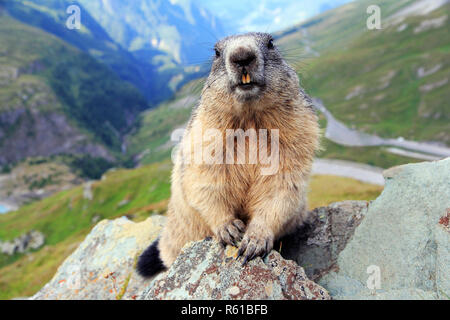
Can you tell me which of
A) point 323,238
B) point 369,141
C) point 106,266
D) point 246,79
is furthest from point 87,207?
point 246,79

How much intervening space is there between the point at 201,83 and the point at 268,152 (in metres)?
2.82

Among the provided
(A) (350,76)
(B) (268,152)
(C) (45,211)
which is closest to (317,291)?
(B) (268,152)

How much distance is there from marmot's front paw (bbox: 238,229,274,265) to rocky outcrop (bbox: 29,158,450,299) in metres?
0.15

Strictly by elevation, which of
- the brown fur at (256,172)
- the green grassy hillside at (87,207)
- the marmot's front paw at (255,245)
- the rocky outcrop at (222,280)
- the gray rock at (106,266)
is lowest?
the green grassy hillside at (87,207)

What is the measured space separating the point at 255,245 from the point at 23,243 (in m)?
124

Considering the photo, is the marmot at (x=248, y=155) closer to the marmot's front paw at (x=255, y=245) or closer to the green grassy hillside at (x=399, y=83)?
the marmot's front paw at (x=255, y=245)

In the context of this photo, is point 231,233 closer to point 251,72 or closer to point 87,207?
point 251,72

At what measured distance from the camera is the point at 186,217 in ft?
24.4

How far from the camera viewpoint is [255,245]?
545 cm

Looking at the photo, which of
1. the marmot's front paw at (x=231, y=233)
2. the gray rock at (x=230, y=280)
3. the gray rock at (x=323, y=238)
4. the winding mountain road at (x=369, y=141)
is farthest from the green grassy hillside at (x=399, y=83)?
the gray rock at (x=230, y=280)

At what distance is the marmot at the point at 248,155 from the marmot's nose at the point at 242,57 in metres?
0.12

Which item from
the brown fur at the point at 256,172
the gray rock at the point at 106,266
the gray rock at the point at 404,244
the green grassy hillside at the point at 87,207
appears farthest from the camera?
the green grassy hillside at the point at 87,207

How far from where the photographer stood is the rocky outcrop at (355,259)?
16.2ft
